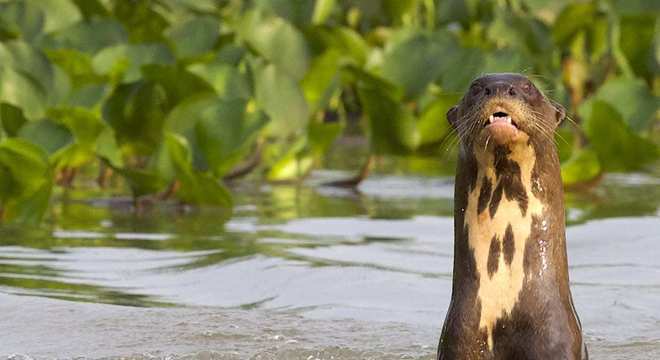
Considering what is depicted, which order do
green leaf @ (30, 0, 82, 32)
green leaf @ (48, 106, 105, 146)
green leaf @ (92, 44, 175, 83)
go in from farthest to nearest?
1. green leaf @ (30, 0, 82, 32)
2. green leaf @ (92, 44, 175, 83)
3. green leaf @ (48, 106, 105, 146)

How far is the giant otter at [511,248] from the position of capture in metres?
3.89

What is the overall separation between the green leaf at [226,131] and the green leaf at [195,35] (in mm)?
1396

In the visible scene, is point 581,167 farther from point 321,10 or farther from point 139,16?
point 139,16

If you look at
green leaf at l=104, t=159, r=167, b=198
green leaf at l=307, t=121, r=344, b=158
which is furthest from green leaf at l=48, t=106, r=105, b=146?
green leaf at l=307, t=121, r=344, b=158

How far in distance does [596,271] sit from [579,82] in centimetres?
482

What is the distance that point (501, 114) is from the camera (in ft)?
12.6

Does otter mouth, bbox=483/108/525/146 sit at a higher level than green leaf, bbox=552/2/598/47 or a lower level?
lower

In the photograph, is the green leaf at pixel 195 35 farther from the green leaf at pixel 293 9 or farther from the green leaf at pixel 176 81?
the green leaf at pixel 176 81

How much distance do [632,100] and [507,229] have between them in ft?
13.4

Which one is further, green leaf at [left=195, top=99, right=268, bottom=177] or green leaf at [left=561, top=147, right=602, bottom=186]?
green leaf at [left=561, top=147, right=602, bottom=186]

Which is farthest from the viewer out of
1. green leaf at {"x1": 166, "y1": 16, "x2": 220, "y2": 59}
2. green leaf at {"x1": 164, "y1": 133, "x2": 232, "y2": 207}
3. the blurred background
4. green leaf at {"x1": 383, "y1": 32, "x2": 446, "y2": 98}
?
green leaf at {"x1": 166, "y1": 16, "x2": 220, "y2": 59}

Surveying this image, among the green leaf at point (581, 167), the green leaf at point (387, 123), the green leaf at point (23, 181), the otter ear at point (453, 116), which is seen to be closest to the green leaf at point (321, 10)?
the green leaf at point (387, 123)

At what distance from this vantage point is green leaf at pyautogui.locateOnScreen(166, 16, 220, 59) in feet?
27.1

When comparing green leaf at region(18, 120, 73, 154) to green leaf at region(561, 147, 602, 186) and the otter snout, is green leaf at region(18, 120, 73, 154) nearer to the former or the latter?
green leaf at region(561, 147, 602, 186)
